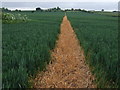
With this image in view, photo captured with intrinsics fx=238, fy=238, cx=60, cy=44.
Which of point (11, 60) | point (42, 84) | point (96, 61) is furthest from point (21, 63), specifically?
point (96, 61)

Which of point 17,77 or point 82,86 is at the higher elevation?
point 17,77

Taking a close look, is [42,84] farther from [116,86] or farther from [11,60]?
[116,86]

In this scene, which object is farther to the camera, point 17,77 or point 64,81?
point 64,81

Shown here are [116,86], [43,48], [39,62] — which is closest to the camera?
[116,86]

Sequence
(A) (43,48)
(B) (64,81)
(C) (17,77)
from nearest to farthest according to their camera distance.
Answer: (C) (17,77) → (B) (64,81) → (A) (43,48)

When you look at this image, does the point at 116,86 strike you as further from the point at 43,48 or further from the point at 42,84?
the point at 43,48

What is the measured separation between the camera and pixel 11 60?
6188mm

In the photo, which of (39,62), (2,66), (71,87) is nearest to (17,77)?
(2,66)

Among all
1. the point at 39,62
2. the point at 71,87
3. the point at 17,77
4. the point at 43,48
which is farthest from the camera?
the point at 43,48

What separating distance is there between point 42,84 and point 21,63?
2.46 ft

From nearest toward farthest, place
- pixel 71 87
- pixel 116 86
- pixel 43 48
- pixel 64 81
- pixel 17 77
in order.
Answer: pixel 17 77, pixel 116 86, pixel 71 87, pixel 64 81, pixel 43 48

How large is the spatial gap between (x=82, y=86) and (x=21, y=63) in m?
1.64

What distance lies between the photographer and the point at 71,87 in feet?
19.1

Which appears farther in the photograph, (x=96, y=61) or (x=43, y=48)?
(x=43, y=48)
